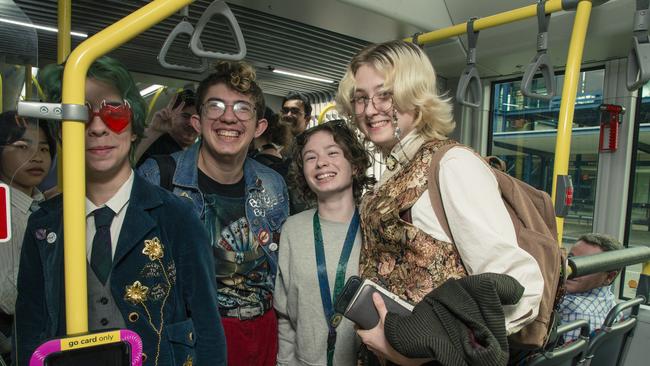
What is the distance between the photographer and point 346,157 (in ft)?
6.25

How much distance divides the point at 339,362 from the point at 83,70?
1374 mm

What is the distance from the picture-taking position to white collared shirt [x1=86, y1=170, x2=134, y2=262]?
4.10 feet

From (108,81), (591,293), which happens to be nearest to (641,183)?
(591,293)

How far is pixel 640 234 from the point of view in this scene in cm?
300

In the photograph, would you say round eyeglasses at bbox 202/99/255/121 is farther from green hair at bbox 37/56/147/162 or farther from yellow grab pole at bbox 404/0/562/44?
yellow grab pole at bbox 404/0/562/44

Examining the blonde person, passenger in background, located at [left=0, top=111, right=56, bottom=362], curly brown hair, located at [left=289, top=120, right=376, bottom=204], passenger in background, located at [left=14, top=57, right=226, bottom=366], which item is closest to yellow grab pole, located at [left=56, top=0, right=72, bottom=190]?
passenger in background, located at [left=14, top=57, right=226, bottom=366]

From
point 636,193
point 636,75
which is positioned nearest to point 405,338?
point 636,75

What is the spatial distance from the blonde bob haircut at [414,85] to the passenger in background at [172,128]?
1387mm

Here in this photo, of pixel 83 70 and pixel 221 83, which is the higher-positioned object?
pixel 221 83

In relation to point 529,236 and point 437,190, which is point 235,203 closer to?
point 437,190

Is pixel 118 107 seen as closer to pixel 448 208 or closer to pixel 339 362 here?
pixel 448 208

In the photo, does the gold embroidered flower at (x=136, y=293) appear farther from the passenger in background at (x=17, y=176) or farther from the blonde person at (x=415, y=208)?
the blonde person at (x=415, y=208)

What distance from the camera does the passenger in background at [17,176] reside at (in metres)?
0.92

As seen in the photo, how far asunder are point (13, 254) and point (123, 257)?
0.93 ft
